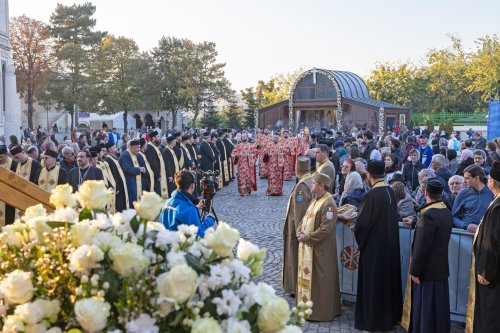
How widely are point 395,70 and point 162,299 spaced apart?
64.2m

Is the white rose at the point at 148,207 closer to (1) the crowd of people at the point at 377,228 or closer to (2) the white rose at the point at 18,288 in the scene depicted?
(2) the white rose at the point at 18,288

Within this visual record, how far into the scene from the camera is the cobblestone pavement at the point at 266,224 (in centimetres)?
727

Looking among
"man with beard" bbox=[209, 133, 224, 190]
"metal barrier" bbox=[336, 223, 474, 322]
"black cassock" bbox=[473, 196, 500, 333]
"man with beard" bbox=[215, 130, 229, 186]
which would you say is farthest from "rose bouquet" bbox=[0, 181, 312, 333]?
"man with beard" bbox=[215, 130, 229, 186]

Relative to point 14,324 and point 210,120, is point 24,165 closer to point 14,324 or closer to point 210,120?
point 14,324

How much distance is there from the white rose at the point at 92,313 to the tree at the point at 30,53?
55017 mm

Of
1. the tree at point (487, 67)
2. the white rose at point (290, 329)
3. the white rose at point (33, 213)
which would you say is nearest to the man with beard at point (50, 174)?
the white rose at point (33, 213)

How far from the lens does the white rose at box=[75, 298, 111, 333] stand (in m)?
2.16

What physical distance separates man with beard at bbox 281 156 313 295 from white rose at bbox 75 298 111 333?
232 inches

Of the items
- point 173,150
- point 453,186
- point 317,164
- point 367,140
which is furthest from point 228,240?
point 367,140

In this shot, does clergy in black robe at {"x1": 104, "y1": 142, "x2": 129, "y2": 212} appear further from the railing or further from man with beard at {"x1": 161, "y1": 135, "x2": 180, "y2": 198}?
the railing

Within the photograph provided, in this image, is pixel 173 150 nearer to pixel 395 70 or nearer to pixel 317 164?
pixel 317 164

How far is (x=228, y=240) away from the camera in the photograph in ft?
8.17

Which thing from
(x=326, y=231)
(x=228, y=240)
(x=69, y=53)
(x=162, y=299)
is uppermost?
(x=69, y=53)

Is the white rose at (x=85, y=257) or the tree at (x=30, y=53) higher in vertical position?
the tree at (x=30, y=53)
